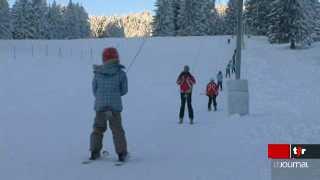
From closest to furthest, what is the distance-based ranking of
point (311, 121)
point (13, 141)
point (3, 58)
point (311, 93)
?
point (13, 141) < point (311, 121) < point (311, 93) < point (3, 58)

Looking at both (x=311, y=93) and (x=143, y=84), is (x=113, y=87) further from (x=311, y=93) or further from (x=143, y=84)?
(x=143, y=84)

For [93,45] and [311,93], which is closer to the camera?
[311,93]

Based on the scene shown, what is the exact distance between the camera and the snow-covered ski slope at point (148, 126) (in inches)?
382

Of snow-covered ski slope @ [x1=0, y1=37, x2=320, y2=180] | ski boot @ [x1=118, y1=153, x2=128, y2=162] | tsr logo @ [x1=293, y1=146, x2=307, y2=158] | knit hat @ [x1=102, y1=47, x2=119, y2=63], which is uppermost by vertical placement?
knit hat @ [x1=102, y1=47, x2=119, y2=63]

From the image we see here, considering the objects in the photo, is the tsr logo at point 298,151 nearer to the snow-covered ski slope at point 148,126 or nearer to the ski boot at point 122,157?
the snow-covered ski slope at point 148,126

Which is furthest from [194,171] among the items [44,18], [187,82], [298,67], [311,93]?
[44,18]

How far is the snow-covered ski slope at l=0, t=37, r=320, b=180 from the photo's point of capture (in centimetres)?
970

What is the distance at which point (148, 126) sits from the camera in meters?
16.4

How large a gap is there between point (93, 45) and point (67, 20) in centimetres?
4323

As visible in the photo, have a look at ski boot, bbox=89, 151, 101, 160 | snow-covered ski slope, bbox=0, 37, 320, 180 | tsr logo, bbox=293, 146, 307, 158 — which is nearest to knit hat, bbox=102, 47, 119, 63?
ski boot, bbox=89, 151, 101, 160

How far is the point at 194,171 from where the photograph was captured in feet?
31.2

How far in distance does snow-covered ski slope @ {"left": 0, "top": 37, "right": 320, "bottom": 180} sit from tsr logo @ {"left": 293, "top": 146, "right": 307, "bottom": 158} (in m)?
0.65

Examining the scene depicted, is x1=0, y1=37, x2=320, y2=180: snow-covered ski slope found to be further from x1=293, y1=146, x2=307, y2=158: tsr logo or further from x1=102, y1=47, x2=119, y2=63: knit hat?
x1=102, y1=47, x2=119, y2=63: knit hat

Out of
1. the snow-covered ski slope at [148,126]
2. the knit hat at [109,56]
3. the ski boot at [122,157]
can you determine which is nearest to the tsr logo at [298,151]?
the snow-covered ski slope at [148,126]
